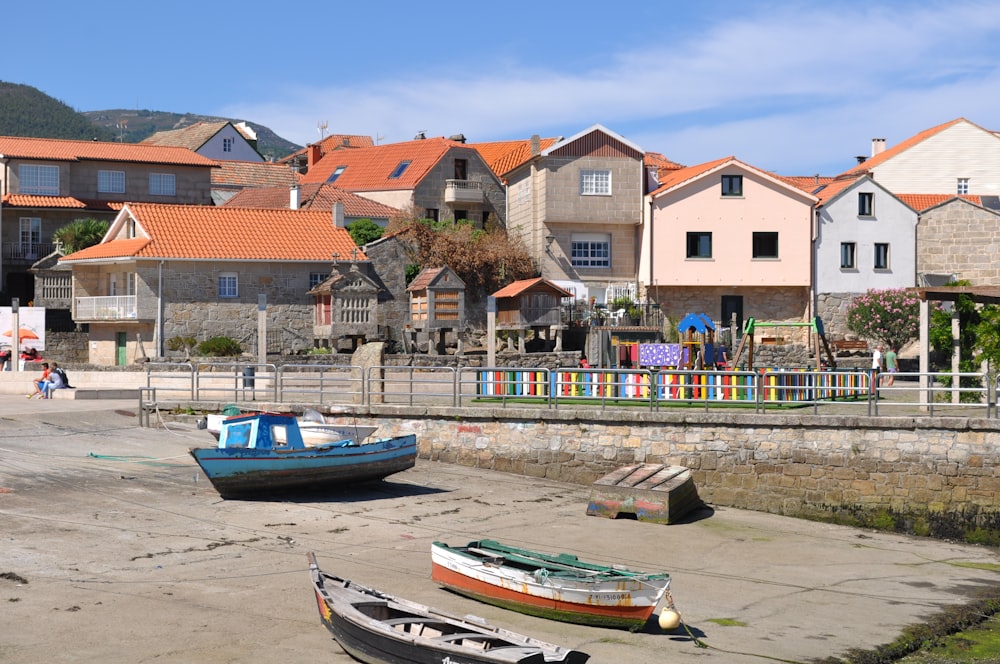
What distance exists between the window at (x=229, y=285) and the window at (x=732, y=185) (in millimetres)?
19607

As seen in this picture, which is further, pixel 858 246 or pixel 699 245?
pixel 858 246

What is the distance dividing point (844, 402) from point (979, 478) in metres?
5.08

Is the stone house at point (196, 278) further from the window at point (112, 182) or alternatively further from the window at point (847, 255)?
the window at point (847, 255)

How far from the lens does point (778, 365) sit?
40.4m

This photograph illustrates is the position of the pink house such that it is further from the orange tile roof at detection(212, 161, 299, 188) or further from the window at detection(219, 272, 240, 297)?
the orange tile roof at detection(212, 161, 299, 188)

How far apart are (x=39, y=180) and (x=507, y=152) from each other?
23261mm

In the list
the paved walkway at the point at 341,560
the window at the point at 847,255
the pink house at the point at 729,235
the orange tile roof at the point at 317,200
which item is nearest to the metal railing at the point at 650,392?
the paved walkway at the point at 341,560

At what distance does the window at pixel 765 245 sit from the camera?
45.9 m

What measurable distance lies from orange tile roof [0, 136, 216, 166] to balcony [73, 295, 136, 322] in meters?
11.2

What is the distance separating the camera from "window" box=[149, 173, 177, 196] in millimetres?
53656

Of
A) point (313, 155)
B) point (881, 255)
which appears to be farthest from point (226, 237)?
point (313, 155)

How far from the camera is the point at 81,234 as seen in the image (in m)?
48.0

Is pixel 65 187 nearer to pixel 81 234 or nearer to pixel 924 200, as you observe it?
pixel 81 234

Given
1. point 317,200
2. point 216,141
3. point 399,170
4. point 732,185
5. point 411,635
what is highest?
point 216,141
